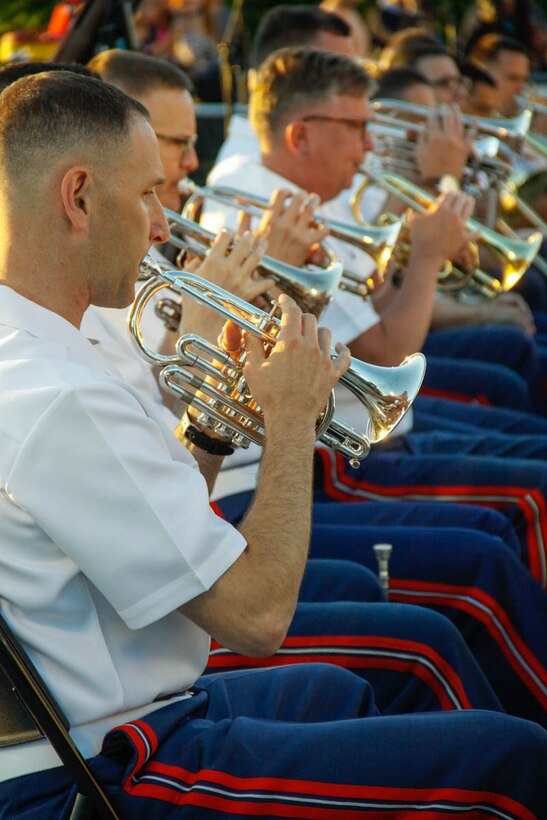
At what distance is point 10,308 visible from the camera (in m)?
1.87

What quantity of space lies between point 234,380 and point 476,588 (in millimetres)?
967

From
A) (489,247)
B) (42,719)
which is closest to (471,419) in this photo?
(489,247)

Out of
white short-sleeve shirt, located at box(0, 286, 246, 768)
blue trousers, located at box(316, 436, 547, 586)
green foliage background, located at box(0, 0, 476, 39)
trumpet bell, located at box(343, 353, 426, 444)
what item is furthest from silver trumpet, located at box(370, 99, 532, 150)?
green foliage background, located at box(0, 0, 476, 39)

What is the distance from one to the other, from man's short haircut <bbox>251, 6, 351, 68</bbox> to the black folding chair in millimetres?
3937

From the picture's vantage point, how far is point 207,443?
7.84 feet

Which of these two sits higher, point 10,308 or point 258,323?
point 10,308

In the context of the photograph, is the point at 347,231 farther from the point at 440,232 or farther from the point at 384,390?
the point at 384,390

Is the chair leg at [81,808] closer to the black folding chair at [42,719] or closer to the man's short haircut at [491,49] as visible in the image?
the black folding chair at [42,719]

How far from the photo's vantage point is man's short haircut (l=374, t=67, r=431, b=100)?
5258 mm

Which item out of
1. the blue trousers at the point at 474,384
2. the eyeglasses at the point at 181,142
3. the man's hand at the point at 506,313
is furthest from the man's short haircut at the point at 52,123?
the man's hand at the point at 506,313

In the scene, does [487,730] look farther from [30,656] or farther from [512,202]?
[512,202]

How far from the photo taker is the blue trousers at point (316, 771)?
1.76 m

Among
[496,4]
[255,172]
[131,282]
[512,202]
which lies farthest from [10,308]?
[496,4]

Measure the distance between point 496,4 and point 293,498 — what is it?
9049 millimetres
